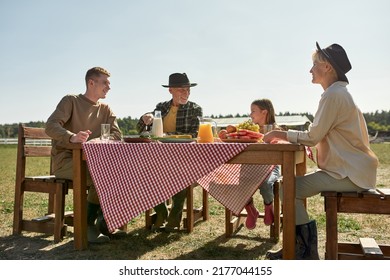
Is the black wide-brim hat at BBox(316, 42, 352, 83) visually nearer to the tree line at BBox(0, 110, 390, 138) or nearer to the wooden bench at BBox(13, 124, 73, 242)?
the wooden bench at BBox(13, 124, 73, 242)

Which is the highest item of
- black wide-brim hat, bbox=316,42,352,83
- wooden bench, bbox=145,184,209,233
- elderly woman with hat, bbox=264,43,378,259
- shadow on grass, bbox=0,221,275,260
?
black wide-brim hat, bbox=316,42,352,83

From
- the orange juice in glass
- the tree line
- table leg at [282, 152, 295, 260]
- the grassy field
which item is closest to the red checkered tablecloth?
the orange juice in glass

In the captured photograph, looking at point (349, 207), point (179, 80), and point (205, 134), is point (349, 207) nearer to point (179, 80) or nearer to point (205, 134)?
point (205, 134)

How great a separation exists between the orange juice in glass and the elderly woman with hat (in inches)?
14.9

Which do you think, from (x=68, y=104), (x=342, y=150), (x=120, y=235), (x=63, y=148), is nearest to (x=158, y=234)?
(x=120, y=235)

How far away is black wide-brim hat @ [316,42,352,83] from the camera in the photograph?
265 cm

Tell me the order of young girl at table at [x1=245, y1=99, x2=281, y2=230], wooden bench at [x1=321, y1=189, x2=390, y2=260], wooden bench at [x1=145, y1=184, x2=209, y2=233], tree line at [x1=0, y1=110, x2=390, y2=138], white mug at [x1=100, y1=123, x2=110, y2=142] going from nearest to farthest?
wooden bench at [x1=321, y1=189, x2=390, y2=260]
white mug at [x1=100, y1=123, x2=110, y2=142]
young girl at table at [x1=245, y1=99, x2=281, y2=230]
wooden bench at [x1=145, y1=184, x2=209, y2=233]
tree line at [x1=0, y1=110, x2=390, y2=138]

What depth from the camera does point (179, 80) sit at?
14.8 ft

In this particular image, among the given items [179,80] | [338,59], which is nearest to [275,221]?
[338,59]

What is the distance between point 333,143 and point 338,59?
0.57 metres

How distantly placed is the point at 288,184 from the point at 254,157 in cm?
28

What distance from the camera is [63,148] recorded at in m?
3.57
